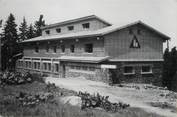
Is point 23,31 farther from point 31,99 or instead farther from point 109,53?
point 31,99

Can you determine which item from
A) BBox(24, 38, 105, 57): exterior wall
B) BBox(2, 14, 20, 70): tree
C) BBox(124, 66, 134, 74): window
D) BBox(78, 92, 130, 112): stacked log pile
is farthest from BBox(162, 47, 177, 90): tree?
BBox(2, 14, 20, 70): tree

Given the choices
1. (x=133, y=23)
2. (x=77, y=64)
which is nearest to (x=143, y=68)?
(x=133, y=23)

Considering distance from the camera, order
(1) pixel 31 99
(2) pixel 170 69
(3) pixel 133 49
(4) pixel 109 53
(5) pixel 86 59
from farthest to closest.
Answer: (2) pixel 170 69
(3) pixel 133 49
(5) pixel 86 59
(4) pixel 109 53
(1) pixel 31 99

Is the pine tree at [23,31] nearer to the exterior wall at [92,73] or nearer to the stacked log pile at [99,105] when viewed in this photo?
the exterior wall at [92,73]

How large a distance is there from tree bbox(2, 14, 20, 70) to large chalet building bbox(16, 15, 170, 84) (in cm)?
833

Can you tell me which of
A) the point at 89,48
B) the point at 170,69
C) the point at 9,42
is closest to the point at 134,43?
the point at 89,48

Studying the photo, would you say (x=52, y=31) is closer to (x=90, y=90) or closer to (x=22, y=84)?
(x=22, y=84)

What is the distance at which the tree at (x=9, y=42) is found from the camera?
34519 millimetres

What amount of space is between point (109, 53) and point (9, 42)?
20232mm

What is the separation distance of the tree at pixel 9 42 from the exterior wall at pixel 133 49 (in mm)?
18116

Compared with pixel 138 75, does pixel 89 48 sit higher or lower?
higher

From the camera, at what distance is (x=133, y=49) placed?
22.9m

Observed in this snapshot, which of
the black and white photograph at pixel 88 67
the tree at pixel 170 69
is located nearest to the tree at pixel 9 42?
the black and white photograph at pixel 88 67

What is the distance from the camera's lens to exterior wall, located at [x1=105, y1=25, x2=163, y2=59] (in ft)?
70.7
